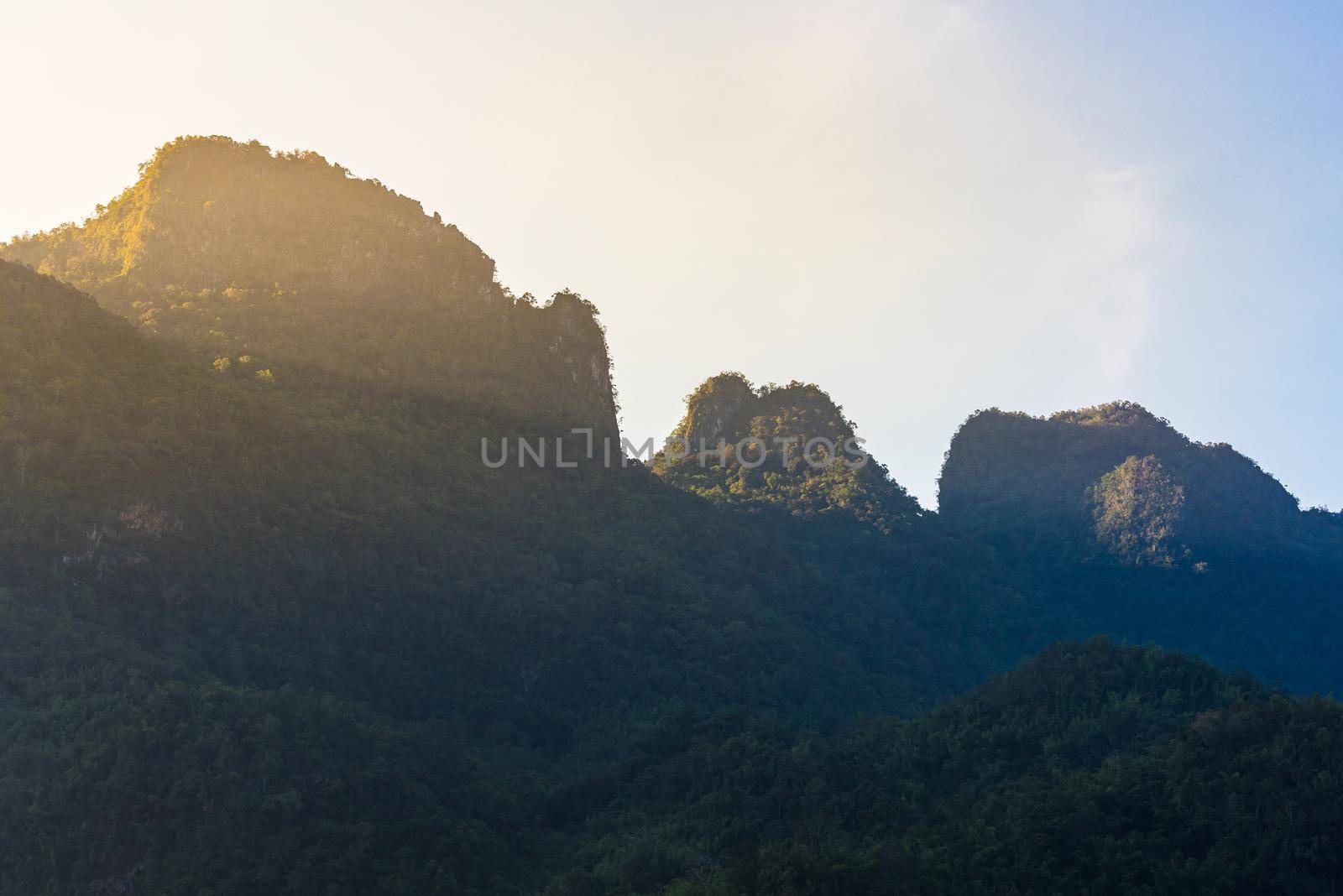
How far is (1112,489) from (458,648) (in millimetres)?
51350

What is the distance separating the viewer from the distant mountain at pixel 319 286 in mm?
47812

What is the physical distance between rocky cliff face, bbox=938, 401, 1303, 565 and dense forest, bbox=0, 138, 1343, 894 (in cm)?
763

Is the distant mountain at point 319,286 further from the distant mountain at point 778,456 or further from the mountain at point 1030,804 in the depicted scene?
the mountain at point 1030,804

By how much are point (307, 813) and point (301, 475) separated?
14353mm

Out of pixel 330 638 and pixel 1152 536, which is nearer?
pixel 330 638

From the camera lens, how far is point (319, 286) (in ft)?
169

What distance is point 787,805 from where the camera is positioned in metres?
29.9

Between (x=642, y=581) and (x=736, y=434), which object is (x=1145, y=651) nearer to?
(x=642, y=581)

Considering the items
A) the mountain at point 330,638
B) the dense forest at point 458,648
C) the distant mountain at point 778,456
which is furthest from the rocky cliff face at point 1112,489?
the mountain at point 330,638

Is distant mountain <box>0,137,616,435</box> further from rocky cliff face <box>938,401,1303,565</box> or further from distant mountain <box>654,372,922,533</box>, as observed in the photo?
rocky cliff face <box>938,401,1303,565</box>

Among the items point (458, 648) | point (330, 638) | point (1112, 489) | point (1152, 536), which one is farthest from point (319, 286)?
point (1112, 489)

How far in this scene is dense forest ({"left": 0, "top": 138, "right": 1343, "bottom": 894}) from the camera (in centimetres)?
2561

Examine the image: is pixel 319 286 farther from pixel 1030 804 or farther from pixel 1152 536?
pixel 1152 536

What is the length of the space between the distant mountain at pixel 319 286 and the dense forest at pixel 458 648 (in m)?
0.19
